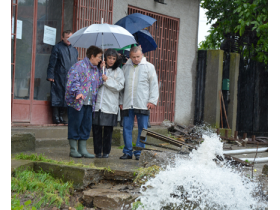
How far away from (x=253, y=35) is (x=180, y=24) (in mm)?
2744

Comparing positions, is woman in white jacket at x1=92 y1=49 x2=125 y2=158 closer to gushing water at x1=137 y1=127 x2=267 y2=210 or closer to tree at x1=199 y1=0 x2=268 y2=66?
gushing water at x1=137 y1=127 x2=267 y2=210

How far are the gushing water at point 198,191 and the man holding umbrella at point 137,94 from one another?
135cm

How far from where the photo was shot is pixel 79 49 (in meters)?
7.69

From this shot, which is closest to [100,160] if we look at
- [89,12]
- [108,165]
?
[108,165]

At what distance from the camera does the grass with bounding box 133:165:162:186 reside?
4355 millimetres

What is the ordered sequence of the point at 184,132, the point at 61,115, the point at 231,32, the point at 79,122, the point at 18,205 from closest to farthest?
the point at 18,205 → the point at 79,122 → the point at 61,115 → the point at 184,132 → the point at 231,32

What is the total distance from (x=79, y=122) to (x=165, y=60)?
474 centimetres

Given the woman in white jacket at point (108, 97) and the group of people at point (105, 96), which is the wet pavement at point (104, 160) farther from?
the woman in white jacket at point (108, 97)

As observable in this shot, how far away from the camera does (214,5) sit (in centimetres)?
1116

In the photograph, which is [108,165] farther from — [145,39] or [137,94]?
[145,39]

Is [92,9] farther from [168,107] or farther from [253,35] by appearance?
[253,35]

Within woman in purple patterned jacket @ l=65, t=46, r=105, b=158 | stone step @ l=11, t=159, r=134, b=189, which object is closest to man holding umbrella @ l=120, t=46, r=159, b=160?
woman in purple patterned jacket @ l=65, t=46, r=105, b=158

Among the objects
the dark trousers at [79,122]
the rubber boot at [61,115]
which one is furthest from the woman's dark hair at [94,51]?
the rubber boot at [61,115]
